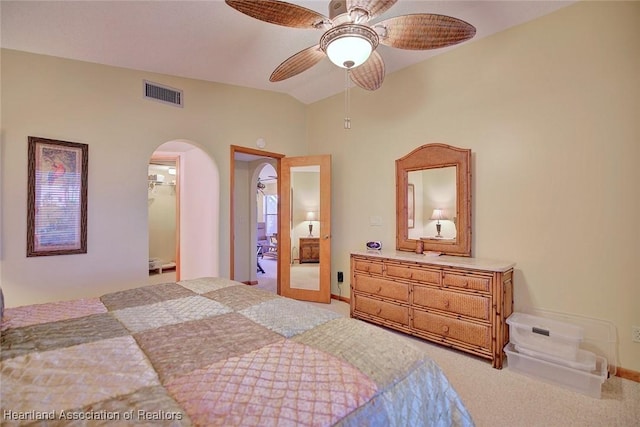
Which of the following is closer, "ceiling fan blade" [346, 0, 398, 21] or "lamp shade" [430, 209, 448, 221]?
"ceiling fan blade" [346, 0, 398, 21]

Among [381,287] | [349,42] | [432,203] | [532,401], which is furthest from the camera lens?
[432,203]

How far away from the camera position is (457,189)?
311 cm

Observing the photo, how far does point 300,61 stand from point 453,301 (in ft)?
7.73

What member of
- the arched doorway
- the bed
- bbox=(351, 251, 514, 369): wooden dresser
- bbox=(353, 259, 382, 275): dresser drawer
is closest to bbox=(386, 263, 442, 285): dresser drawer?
bbox=(351, 251, 514, 369): wooden dresser

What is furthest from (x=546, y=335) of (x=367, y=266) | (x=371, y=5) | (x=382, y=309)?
(x=371, y=5)

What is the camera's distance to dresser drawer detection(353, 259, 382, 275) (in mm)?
3240

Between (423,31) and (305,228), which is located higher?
(423,31)

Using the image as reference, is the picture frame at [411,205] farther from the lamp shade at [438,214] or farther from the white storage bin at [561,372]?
the white storage bin at [561,372]

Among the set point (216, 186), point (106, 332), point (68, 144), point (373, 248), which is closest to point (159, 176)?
point (216, 186)

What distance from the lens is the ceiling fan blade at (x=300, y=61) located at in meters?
2.20

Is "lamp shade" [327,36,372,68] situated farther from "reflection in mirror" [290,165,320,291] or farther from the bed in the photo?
"reflection in mirror" [290,165,320,291]

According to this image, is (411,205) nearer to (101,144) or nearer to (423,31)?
(423,31)

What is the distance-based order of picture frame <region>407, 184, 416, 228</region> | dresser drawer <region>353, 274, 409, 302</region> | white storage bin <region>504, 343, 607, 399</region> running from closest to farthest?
1. white storage bin <region>504, 343, 607, 399</region>
2. dresser drawer <region>353, 274, 409, 302</region>
3. picture frame <region>407, 184, 416, 228</region>

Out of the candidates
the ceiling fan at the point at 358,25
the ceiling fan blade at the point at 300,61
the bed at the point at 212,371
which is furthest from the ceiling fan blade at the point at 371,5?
the bed at the point at 212,371
